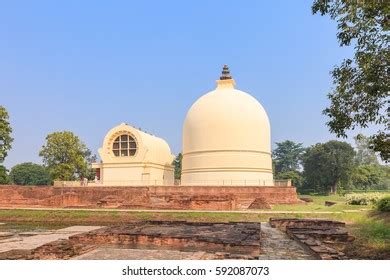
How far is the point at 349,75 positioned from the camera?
834 centimetres

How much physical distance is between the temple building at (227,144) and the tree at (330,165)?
11.8m

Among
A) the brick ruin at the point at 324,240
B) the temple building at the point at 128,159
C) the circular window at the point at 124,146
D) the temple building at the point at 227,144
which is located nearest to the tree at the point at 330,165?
the temple building at the point at 227,144

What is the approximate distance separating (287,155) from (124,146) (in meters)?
33.5

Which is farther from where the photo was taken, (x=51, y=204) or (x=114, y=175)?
(x=114, y=175)

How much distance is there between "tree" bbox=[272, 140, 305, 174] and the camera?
207 feet

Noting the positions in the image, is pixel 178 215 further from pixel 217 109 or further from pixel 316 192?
pixel 316 192

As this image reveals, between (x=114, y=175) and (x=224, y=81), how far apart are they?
12.7 metres

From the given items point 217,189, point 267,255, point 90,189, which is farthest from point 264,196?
point 267,255

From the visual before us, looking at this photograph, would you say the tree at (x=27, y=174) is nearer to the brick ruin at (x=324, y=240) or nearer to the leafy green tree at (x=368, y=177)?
the leafy green tree at (x=368, y=177)

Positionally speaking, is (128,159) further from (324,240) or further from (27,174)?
(27,174)

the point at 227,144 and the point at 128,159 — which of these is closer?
the point at 227,144

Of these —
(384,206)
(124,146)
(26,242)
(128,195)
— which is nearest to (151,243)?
(26,242)

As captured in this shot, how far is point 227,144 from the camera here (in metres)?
34.2

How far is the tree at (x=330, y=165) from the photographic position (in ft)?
148
